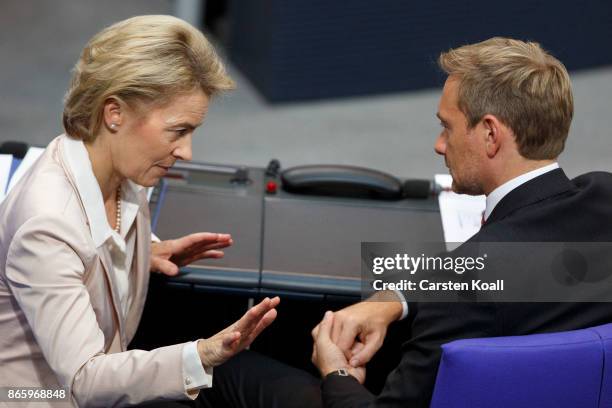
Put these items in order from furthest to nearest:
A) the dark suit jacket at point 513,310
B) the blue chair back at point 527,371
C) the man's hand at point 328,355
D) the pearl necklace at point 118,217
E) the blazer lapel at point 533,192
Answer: the pearl necklace at point 118,217 → the man's hand at point 328,355 → the blazer lapel at point 533,192 → the dark suit jacket at point 513,310 → the blue chair back at point 527,371

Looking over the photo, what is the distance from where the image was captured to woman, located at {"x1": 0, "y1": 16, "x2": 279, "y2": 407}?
1.77 metres

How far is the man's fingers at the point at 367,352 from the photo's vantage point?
6.65ft

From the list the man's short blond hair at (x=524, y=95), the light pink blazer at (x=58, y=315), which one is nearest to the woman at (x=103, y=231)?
the light pink blazer at (x=58, y=315)

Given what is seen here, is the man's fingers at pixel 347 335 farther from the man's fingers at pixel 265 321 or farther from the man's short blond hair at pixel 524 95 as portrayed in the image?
the man's short blond hair at pixel 524 95

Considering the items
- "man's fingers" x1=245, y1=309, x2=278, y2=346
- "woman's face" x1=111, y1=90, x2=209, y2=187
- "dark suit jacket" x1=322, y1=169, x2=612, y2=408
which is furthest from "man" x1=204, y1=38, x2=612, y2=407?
"woman's face" x1=111, y1=90, x2=209, y2=187

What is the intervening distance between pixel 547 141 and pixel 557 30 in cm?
388

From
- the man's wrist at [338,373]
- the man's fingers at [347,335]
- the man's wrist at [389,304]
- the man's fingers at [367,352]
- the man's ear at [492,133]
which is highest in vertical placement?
the man's ear at [492,133]

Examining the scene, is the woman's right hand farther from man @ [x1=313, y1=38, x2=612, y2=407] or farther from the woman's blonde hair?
the woman's blonde hair

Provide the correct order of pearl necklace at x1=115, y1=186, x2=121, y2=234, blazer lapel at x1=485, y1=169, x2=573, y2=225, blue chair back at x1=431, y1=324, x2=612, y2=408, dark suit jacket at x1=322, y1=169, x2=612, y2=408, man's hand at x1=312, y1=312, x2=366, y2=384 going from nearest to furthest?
blue chair back at x1=431, y1=324, x2=612, y2=408 < dark suit jacket at x1=322, y1=169, x2=612, y2=408 < blazer lapel at x1=485, y1=169, x2=573, y2=225 < man's hand at x1=312, y1=312, x2=366, y2=384 < pearl necklace at x1=115, y1=186, x2=121, y2=234

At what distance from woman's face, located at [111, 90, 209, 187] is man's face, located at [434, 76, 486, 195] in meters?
0.49

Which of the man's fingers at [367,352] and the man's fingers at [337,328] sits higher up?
the man's fingers at [337,328]

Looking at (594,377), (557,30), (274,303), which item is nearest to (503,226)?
(594,377)

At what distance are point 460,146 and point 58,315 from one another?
0.84m

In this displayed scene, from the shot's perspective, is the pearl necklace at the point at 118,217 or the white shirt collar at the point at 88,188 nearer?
the white shirt collar at the point at 88,188
